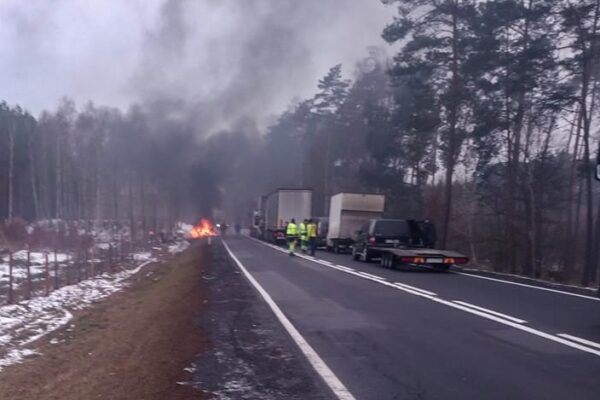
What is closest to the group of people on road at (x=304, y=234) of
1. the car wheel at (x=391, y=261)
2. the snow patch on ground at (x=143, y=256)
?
the snow patch on ground at (x=143, y=256)

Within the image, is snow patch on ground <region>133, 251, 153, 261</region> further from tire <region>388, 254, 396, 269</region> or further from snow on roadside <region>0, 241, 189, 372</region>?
tire <region>388, 254, 396, 269</region>

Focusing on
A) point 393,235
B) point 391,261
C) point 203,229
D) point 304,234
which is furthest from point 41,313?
point 203,229

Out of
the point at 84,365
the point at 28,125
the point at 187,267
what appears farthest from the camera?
the point at 28,125

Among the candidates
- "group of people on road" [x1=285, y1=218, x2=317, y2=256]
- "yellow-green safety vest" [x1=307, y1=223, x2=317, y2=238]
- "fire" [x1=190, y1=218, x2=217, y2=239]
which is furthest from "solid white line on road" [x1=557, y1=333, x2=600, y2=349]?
"fire" [x1=190, y1=218, x2=217, y2=239]

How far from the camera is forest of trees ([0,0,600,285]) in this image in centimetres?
3231

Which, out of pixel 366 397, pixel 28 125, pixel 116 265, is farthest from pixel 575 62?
pixel 28 125

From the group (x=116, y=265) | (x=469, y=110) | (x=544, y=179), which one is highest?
(x=469, y=110)

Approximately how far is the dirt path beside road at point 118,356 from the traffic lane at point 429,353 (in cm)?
173

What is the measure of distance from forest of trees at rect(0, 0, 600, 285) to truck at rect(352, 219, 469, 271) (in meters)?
4.10

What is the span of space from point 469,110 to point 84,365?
32267 millimetres

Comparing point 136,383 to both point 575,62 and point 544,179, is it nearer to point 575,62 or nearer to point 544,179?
point 575,62

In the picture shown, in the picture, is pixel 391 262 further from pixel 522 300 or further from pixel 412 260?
pixel 522 300

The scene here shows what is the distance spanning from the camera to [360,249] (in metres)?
33.4

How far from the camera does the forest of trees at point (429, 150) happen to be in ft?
106
